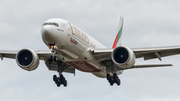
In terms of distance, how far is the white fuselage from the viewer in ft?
102

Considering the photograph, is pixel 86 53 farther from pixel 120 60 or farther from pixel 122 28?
pixel 122 28

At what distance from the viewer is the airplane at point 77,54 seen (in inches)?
1250

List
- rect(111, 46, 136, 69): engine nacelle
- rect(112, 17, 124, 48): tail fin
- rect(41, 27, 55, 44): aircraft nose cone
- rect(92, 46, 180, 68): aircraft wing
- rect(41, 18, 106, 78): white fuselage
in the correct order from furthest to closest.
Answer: rect(112, 17, 124, 48): tail fin
rect(92, 46, 180, 68): aircraft wing
rect(111, 46, 136, 69): engine nacelle
rect(41, 18, 106, 78): white fuselage
rect(41, 27, 55, 44): aircraft nose cone

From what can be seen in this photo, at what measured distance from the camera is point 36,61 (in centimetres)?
3472

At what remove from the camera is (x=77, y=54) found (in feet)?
110

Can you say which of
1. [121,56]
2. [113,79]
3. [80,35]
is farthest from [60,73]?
[121,56]

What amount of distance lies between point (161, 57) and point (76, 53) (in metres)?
7.80

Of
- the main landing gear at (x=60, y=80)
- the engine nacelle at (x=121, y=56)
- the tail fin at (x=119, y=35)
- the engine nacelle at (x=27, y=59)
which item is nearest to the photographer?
the engine nacelle at (x=121, y=56)

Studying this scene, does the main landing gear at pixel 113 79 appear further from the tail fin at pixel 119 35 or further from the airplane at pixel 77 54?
the tail fin at pixel 119 35

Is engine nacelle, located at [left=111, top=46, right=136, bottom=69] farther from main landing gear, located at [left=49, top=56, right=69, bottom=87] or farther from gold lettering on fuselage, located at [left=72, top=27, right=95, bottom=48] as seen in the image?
main landing gear, located at [left=49, top=56, right=69, bottom=87]

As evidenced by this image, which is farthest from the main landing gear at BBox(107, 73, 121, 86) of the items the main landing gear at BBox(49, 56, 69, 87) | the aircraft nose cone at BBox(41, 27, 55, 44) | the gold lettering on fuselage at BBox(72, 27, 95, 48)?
the aircraft nose cone at BBox(41, 27, 55, 44)

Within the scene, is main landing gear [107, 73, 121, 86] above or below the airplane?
below

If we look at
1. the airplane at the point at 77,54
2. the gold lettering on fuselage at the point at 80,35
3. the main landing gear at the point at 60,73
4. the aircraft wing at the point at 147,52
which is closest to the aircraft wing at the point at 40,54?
the airplane at the point at 77,54

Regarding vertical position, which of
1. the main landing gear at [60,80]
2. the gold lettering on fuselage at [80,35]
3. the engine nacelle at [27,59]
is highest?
the gold lettering on fuselage at [80,35]
